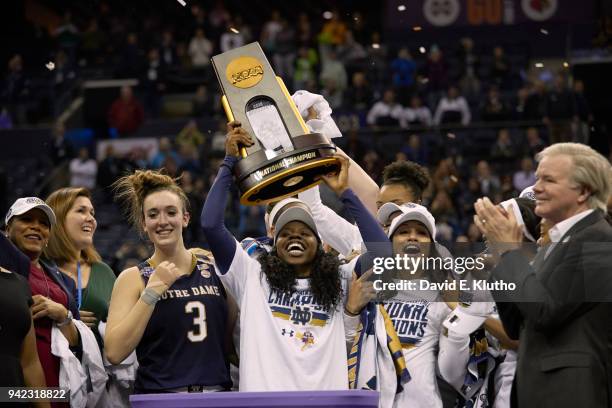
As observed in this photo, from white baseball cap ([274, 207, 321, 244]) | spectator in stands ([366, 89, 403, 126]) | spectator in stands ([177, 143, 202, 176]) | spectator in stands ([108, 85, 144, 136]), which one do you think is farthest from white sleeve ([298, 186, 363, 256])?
spectator in stands ([108, 85, 144, 136])

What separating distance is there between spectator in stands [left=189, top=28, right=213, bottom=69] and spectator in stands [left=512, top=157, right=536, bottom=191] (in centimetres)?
580

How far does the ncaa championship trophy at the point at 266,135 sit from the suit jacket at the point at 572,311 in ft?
2.87

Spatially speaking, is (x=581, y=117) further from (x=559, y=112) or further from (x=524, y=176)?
(x=524, y=176)

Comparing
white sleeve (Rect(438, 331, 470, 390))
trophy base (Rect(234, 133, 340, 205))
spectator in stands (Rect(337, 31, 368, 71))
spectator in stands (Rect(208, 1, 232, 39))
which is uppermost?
spectator in stands (Rect(208, 1, 232, 39))

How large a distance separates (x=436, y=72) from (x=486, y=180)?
10.7ft

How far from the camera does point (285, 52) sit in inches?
645

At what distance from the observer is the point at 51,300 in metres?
4.88

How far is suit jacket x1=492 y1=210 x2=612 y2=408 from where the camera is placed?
3.85 m

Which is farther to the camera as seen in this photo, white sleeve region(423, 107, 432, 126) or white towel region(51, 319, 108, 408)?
white sleeve region(423, 107, 432, 126)

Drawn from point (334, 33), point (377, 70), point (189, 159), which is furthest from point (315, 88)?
point (189, 159)

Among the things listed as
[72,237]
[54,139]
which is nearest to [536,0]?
[54,139]

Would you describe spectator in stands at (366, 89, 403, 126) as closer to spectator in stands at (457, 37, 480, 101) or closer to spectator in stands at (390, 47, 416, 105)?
spectator in stands at (390, 47, 416, 105)

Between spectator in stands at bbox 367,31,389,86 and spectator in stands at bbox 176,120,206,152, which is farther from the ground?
spectator in stands at bbox 367,31,389,86

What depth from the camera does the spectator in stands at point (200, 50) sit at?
1650 cm
